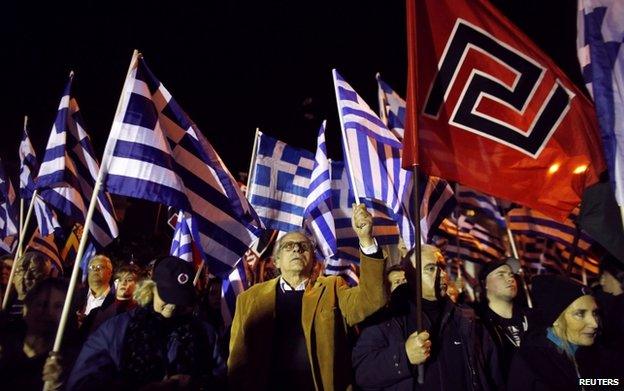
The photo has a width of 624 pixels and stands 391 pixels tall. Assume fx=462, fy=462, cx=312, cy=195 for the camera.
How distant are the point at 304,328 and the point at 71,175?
372cm

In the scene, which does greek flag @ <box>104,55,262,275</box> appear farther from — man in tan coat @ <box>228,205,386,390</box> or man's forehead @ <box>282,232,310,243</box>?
man in tan coat @ <box>228,205,386,390</box>

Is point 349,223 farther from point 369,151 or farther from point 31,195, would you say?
point 31,195

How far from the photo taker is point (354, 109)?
5676mm

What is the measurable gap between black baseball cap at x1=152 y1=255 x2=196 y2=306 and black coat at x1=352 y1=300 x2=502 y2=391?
1.40 m

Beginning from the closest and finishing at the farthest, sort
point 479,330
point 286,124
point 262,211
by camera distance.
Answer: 1. point 479,330
2. point 262,211
3. point 286,124

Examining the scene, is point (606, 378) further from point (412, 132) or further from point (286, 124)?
point (286, 124)

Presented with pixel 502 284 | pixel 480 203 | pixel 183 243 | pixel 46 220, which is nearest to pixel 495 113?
pixel 502 284

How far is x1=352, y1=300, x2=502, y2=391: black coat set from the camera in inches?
131

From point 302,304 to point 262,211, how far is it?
3.86 meters

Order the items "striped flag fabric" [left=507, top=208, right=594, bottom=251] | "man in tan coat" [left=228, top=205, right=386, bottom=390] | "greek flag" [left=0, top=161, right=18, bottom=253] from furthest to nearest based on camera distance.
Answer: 1. "striped flag fabric" [left=507, top=208, right=594, bottom=251]
2. "greek flag" [left=0, top=161, right=18, bottom=253]
3. "man in tan coat" [left=228, top=205, right=386, bottom=390]

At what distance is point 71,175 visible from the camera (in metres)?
5.61

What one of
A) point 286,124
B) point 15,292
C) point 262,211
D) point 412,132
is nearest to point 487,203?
point 262,211

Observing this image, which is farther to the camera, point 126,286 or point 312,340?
point 126,286

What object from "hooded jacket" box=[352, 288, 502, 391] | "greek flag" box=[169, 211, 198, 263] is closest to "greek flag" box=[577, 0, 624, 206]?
"hooded jacket" box=[352, 288, 502, 391]
